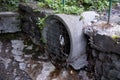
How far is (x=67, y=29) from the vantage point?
3424mm

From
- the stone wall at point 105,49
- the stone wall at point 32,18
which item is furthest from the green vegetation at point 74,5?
the stone wall at point 105,49

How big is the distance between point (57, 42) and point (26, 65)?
0.73 metres

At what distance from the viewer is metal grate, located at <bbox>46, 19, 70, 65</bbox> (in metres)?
3.75

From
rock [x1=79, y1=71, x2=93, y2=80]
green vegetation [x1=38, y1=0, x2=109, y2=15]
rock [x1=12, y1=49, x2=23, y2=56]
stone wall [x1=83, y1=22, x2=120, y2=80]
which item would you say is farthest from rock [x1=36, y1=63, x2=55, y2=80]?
green vegetation [x1=38, y1=0, x2=109, y2=15]

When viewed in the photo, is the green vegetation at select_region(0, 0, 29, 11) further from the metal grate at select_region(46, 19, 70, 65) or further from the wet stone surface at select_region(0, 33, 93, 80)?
the metal grate at select_region(46, 19, 70, 65)

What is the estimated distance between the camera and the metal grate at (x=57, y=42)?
148 inches

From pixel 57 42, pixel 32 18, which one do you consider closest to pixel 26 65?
pixel 57 42

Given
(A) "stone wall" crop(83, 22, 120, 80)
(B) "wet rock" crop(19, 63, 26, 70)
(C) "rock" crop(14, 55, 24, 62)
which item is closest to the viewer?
(A) "stone wall" crop(83, 22, 120, 80)

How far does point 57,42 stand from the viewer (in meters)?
3.86

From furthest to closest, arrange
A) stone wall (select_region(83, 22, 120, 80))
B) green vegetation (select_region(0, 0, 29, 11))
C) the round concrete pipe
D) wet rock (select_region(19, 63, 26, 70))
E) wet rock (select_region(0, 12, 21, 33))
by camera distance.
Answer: green vegetation (select_region(0, 0, 29, 11)) < wet rock (select_region(0, 12, 21, 33)) < wet rock (select_region(19, 63, 26, 70)) < the round concrete pipe < stone wall (select_region(83, 22, 120, 80))

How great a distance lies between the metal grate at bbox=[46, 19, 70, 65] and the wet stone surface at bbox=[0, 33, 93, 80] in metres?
0.18

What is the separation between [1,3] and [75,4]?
2222mm

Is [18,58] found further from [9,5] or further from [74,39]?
[9,5]

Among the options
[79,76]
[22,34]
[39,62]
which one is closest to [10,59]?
[39,62]
